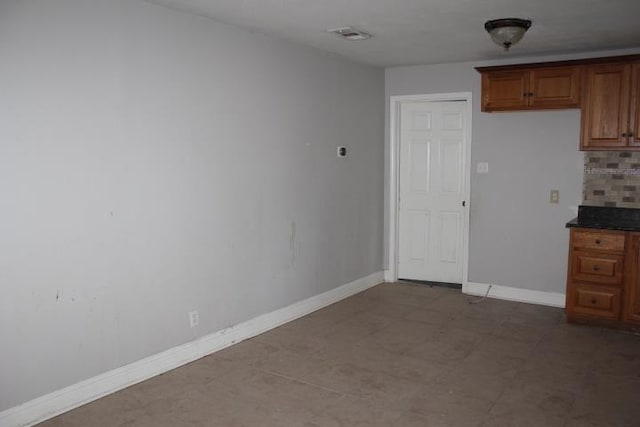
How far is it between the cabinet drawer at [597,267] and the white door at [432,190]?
4.47 feet

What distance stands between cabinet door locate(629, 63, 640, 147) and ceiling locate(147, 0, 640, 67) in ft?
0.92

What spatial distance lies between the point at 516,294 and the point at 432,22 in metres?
2.94

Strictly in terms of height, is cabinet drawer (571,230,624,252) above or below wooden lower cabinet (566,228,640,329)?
above

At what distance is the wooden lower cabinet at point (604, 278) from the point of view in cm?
428

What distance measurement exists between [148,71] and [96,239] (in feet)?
3.58

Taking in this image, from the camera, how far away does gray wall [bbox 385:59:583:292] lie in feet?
16.5

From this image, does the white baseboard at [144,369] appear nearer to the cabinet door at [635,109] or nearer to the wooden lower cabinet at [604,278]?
the wooden lower cabinet at [604,278]

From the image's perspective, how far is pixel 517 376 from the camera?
3504 millimetres

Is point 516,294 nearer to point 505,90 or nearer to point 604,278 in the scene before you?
point 604,278

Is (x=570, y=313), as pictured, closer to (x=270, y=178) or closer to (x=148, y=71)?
(x=270, y=178)

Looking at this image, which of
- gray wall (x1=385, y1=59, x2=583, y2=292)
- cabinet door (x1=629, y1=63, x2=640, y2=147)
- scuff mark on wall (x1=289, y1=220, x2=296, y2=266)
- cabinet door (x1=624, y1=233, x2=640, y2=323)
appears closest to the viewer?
cabinet door (x1=624, y1=233, x2=640, y2=323)

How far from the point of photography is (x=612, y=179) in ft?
15.7

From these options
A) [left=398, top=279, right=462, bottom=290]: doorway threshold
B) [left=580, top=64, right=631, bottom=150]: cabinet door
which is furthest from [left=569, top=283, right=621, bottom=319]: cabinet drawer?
[left=398, top=279, right=462, bottom=290]: doorway threshold

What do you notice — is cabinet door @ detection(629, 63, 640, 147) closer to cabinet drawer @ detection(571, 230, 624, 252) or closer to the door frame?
cabinet drawer @ detection(571, 230, 624, 252)
